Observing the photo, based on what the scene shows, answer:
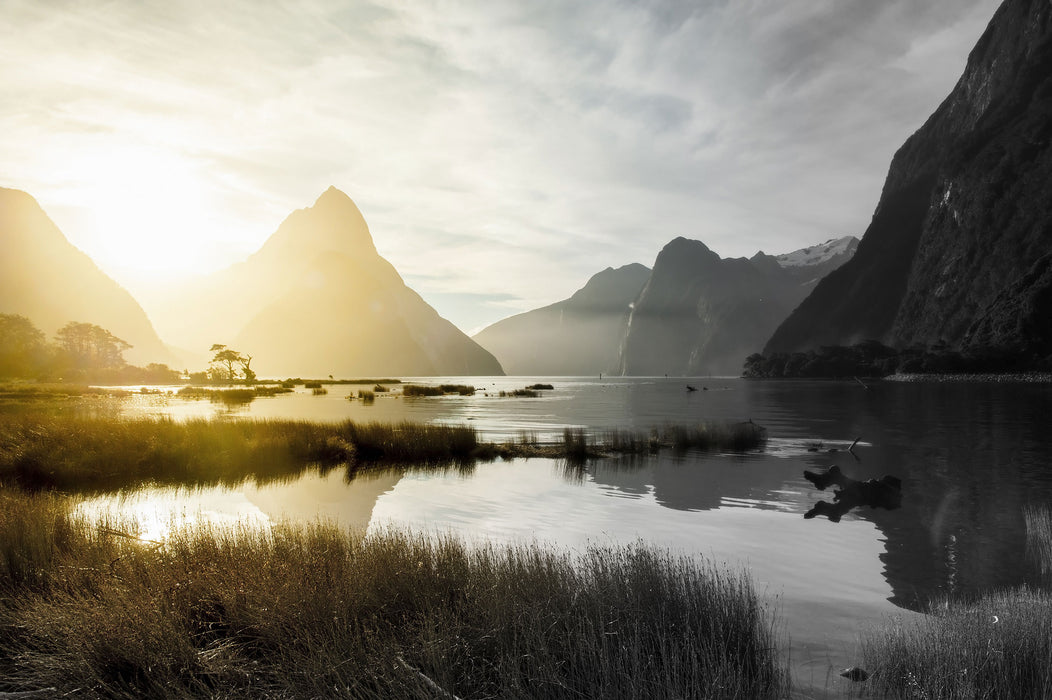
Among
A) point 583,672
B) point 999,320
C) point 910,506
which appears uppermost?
point 999,320

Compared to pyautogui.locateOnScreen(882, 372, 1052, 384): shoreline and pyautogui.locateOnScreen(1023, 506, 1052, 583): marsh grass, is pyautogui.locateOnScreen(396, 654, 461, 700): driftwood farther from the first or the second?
pyautogui.locateOnScreen(882, 372, 1052, 384): shoreline

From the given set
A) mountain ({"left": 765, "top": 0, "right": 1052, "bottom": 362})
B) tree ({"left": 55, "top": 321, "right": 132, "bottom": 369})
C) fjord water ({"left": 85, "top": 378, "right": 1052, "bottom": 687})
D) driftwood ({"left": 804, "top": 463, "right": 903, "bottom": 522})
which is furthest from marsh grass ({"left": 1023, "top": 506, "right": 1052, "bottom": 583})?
tree ({"left": 55, "top": 321, "right": 132, "bottom": 369})

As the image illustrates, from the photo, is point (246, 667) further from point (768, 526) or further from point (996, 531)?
point (996, 531)

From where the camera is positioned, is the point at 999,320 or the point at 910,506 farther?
the point at 999,320

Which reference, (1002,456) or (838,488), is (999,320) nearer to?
(1002,456)

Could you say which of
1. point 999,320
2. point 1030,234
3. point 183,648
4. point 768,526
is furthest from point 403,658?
point 1030,234

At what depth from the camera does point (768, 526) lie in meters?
15.9

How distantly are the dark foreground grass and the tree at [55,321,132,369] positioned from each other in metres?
141

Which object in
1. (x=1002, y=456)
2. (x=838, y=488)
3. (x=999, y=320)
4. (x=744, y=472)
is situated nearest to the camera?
(x=838, y=488)

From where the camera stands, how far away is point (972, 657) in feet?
19.7

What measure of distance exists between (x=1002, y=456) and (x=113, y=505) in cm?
3638

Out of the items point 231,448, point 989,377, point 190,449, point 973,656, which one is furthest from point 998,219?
point 973,656

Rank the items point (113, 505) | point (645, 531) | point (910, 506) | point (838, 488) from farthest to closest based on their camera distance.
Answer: point (838, 488), point (910, 506), point (113, 505), point (645, 531)

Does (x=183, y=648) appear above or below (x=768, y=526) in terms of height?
above
